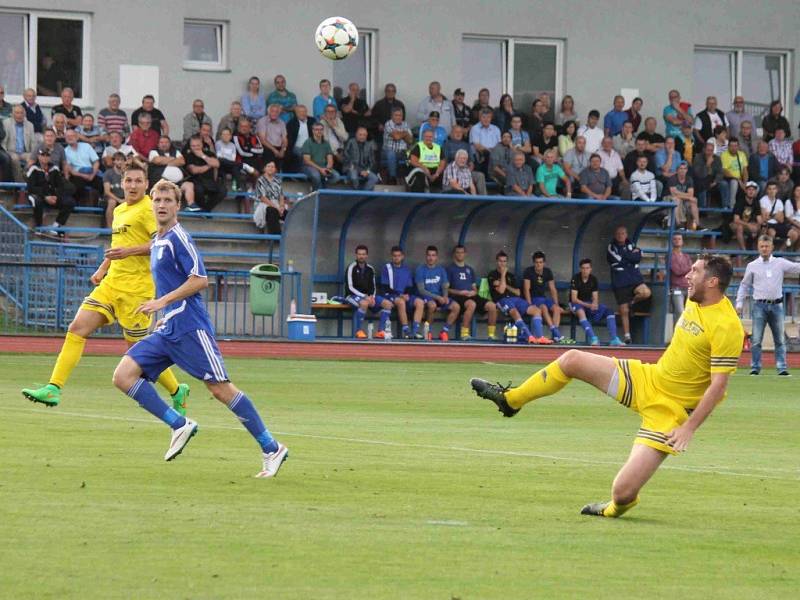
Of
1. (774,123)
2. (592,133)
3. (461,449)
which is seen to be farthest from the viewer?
(774,123)

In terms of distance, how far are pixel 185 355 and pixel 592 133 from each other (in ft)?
75.8

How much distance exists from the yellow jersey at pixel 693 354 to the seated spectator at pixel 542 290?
19244mm

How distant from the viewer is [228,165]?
93.1 feet

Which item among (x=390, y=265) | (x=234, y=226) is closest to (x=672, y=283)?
(x=390, y=265)

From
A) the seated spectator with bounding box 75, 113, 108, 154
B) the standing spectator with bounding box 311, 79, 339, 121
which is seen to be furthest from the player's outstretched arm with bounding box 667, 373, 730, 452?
the standing spectator with bounding box 311, 79, 339, 121

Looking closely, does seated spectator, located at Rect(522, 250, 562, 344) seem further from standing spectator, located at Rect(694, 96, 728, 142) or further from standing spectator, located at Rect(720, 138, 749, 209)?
standing spectator, located at Rect(694, 96, 728, 142)

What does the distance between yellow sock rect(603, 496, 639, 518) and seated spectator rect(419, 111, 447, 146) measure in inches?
846

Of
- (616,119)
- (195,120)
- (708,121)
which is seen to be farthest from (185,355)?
(708,121)

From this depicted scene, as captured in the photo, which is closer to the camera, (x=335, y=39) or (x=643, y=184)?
(x=335, y=39)

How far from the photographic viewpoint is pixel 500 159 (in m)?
29.8

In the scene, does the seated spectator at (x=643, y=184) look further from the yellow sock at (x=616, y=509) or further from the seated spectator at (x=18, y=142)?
the yellow sock at (x=616, y=509)

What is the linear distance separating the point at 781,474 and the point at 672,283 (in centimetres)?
1834

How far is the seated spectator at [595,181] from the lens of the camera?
29875 millimetres

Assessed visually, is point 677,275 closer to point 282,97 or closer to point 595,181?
point 595,181
